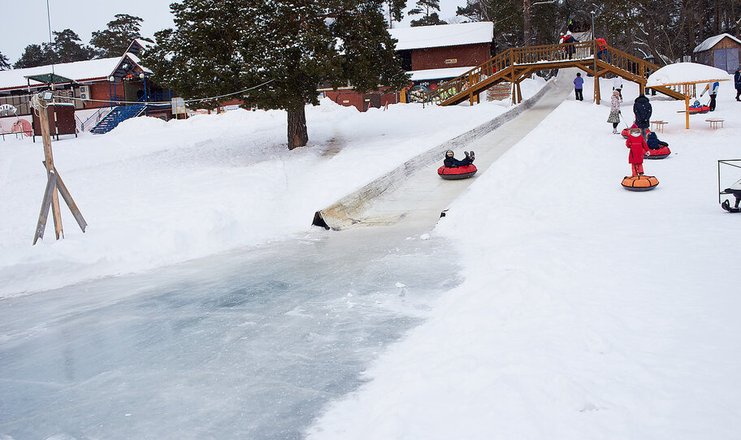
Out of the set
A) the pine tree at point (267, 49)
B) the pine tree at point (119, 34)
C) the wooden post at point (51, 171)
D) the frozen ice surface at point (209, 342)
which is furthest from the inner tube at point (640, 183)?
the pine tree at point (119, 34)

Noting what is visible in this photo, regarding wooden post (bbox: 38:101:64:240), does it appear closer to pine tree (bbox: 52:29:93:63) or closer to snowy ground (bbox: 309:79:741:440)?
snowy ground (bbox: 309:79:741:440)

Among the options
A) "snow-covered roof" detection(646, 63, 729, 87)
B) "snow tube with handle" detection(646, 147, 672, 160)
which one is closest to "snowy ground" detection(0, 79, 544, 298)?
"snow tube with handle" detection(646, 147, 672, 160)

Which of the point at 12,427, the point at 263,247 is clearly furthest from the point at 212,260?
the point at 12,427

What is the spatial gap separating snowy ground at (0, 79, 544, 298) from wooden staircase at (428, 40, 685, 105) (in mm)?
2745

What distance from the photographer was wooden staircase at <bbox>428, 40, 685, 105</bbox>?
1334 inches

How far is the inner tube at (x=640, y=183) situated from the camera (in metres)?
14.2

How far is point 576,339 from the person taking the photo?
20.8ft

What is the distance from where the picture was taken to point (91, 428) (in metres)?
5.71

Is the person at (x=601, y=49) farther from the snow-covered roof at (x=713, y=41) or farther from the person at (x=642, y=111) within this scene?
the person at (x=642, y=111)

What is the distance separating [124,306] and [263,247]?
13.6ft

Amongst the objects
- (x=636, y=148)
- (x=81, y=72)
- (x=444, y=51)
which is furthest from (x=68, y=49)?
(x=636, y=148)

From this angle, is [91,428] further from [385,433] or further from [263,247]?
[263,247]

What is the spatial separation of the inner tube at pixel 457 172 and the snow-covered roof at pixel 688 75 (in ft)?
25.8

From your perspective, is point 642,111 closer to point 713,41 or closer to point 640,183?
point 640,183
